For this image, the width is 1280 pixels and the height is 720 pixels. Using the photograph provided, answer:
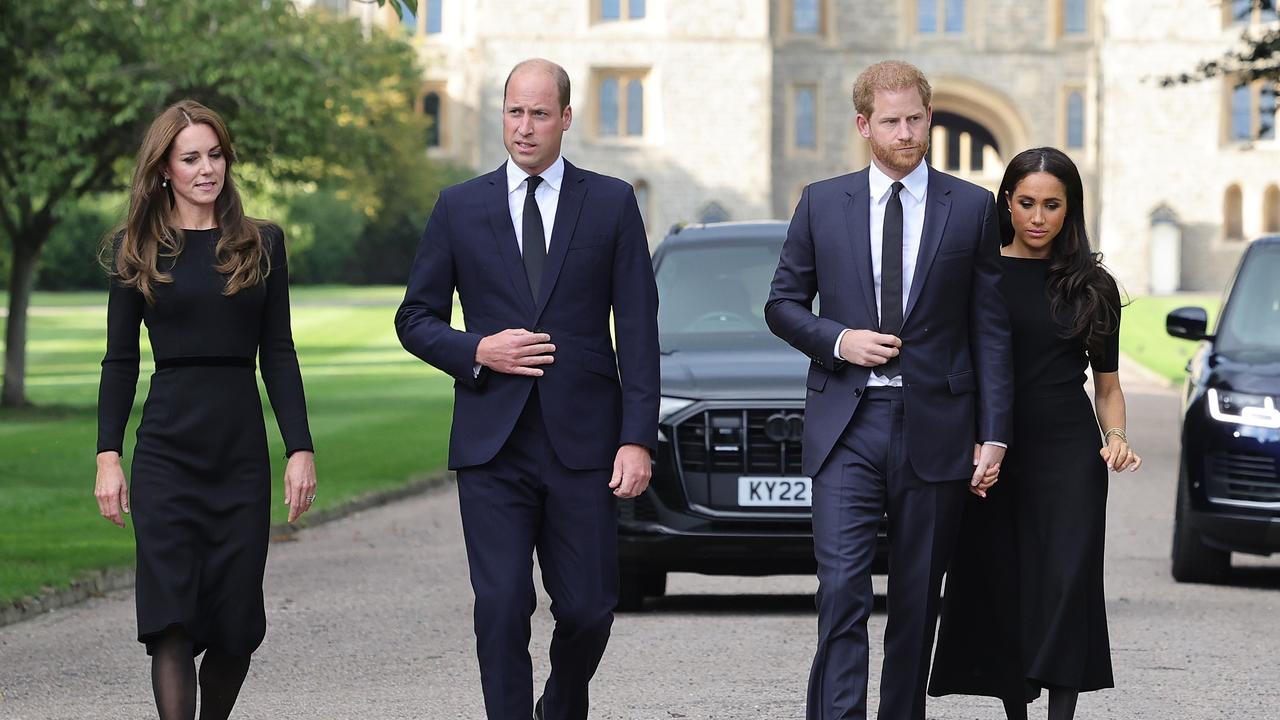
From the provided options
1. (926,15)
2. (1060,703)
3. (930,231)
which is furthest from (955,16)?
(930,231)

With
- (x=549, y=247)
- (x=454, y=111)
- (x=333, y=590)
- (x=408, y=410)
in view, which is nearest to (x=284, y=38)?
(x=408, y=410)

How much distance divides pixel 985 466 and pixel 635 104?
227 feet

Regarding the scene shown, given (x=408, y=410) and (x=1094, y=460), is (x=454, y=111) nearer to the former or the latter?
(x=408, y=410)

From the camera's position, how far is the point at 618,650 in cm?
858

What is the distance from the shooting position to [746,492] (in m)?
9.30

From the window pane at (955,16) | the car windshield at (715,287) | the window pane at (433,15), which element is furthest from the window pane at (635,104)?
the car windshield at (715,287)

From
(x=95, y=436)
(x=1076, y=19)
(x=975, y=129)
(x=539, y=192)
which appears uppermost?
(x=1076, y=19)

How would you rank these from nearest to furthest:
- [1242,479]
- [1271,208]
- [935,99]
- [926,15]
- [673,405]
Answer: [673,405] < [1242,479] < [1271,208] < [935,99] < [926,15]

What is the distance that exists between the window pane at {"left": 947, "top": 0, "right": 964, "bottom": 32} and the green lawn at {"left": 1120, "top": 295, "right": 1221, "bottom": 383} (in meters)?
21.2

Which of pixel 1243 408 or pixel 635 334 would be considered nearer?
pixel 635 334

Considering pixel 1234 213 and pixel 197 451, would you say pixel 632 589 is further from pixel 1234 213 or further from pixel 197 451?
pixel 1234 213

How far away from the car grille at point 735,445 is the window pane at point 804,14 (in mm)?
69594

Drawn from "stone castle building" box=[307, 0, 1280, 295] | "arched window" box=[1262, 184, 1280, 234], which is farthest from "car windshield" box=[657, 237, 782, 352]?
"arched window" box=[1262, 184, 1280, 234]

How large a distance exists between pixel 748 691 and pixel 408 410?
1888 cm
